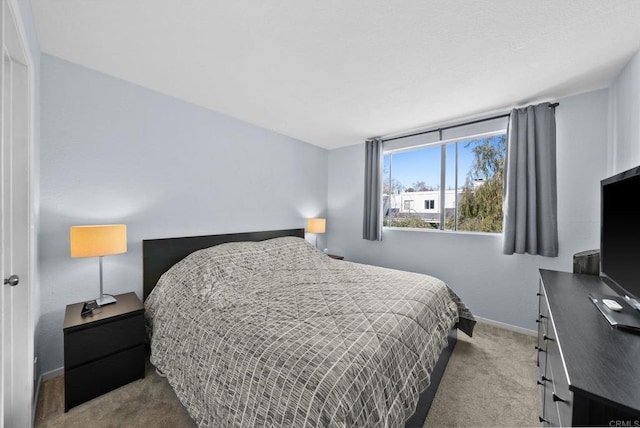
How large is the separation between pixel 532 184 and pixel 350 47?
90.2 inches

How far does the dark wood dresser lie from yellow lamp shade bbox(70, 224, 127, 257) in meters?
2.58

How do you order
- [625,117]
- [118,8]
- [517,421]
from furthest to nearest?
[625,117] < [517,421] < [118,8]

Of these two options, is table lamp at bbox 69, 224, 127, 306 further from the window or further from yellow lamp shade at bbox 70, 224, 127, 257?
the window

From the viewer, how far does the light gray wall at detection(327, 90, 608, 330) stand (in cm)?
241

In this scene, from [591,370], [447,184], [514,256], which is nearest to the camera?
[591,370]

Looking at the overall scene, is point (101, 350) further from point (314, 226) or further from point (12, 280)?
point (314, 226)

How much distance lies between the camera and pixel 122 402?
5.68 ft

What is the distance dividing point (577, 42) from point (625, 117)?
84cm

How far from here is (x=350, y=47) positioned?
5.83 ft

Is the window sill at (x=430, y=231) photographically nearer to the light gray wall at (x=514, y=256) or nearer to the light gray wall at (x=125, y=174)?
the light gray wall at (x=514, y=256)

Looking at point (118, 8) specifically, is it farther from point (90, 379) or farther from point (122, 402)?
point (122, 402)

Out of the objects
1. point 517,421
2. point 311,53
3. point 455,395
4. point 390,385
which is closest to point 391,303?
point 390,385

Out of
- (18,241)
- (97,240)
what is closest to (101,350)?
(97,240)

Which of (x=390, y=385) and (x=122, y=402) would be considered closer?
(x=390, y=385)
